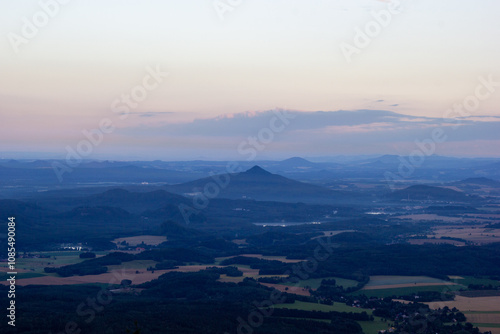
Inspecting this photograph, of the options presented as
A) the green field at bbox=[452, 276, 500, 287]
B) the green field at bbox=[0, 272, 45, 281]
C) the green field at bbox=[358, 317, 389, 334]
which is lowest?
the green field at bbox=[452, 276, 500, 287]

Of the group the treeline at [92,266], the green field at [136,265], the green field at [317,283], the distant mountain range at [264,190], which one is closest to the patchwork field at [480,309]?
the green field at [317,283]

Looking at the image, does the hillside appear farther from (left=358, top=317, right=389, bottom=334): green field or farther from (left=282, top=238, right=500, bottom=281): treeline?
(left=358, top=317, right=389, bottom=334): green field

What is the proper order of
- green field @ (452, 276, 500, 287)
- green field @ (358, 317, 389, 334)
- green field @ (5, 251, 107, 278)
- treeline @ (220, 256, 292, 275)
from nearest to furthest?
green field @ (358, 317, 389, 334) → green field @ (452, 276, 500, 287) → treeline @ (220, 256, 292, 275) → green field @ (5, 251, 107, 278)

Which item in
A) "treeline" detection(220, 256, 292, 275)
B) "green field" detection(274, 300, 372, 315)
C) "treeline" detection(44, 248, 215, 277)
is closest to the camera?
"green field" detection(274, 300, 372, 315)

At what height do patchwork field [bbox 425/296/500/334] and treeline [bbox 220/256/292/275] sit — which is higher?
treeline [bbox 220/256/292/275]

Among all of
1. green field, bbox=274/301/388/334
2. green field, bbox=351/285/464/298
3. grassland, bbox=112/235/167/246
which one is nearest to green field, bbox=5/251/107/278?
grassland, bbox=112/235/167/246

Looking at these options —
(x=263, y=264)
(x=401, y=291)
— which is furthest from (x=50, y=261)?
(x=401, y=291)

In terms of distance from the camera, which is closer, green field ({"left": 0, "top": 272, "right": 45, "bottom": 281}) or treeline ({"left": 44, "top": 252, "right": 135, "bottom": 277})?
green field ({"left": 0, "top": 272, "right": 45, "bottom": 281})

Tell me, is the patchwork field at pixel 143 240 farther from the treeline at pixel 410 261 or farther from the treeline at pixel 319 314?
the treeline at pixel 319 314

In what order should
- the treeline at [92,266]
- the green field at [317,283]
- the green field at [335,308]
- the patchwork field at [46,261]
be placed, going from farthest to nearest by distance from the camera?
the patchwork field at [46,261]
the treeline at [92,266]
the green field at [317,283]
the green field at [335,308]

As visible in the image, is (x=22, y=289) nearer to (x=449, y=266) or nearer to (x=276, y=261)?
(x=276, y=261)

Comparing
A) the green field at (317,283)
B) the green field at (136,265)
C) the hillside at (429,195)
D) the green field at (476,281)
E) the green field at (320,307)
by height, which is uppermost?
the hillside at (429,195)

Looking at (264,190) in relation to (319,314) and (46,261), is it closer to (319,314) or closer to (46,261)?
(46,261)

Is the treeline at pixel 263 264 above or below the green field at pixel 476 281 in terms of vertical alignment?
above
